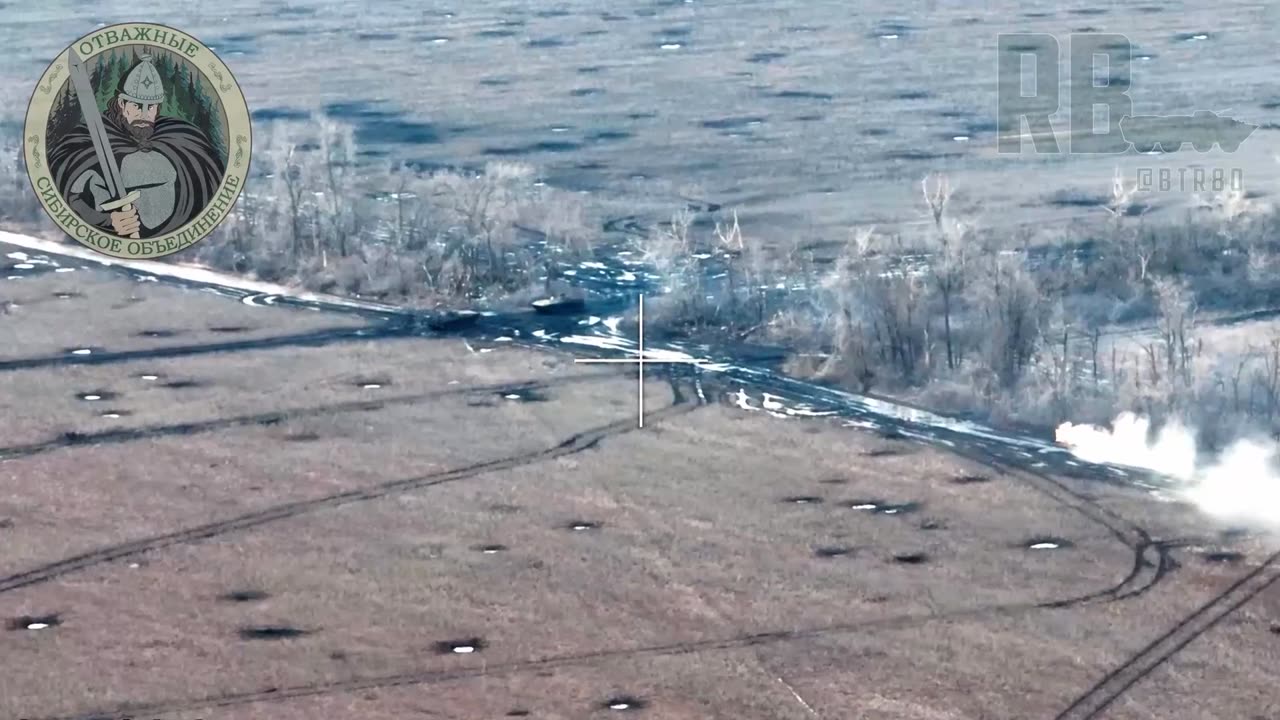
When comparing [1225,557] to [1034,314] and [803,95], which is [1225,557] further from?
[803,95]

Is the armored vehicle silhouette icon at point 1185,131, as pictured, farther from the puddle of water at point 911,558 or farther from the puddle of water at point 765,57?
the puddle of water at point 911,558

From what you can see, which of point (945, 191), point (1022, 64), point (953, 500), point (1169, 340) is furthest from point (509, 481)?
point (1022, 64)

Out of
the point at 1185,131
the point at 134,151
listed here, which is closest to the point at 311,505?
the point at 134,151

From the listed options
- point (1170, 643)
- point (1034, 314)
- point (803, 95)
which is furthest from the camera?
point (803, 95)

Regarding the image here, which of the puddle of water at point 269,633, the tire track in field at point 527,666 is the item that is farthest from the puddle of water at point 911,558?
the puddle of water at point 269,633

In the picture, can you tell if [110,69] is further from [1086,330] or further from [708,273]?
[1086,330]

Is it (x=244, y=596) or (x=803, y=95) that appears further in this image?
(x=803, y=95)
